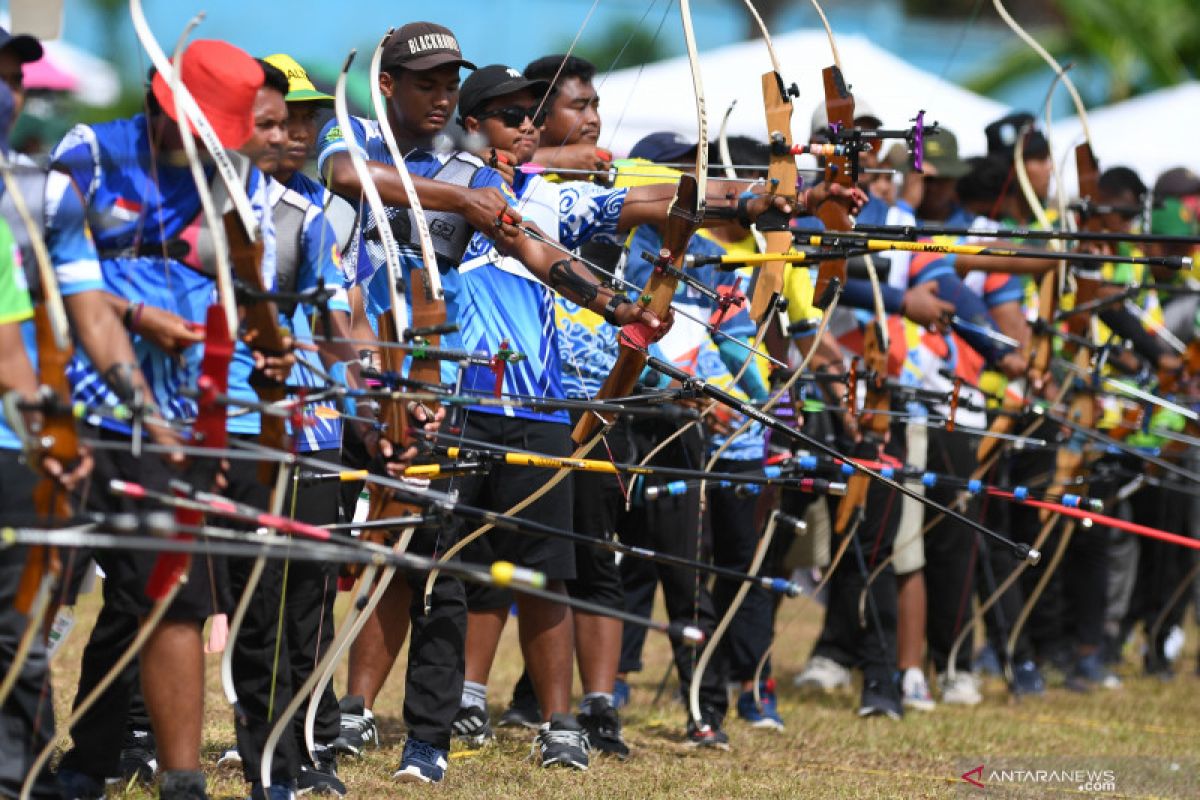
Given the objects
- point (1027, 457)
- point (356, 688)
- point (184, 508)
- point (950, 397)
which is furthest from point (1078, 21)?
point (184, 508)

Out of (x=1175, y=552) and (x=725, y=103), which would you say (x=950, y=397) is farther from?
(x=725, y=103)

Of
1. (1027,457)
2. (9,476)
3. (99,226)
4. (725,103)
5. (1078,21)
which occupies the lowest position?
(1027,457)

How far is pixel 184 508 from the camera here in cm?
377

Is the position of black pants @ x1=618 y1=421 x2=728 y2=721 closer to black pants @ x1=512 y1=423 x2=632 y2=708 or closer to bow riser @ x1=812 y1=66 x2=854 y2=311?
black pants @ x1=512 y1=423 x2=632 y2=708

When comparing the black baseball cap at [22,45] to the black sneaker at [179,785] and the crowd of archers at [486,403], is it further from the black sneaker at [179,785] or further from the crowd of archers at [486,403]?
Result: the black sneaker at [179,785]

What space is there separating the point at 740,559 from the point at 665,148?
1.49 m

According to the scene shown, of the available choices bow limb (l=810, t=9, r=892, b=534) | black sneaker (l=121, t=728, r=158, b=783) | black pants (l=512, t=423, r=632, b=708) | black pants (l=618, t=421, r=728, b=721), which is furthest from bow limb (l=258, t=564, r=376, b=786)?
black pants (l=618, t=421, r=728, b=721)

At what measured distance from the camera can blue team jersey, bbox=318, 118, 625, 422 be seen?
5.10 meters

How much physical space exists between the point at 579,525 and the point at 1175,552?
4.71 meters

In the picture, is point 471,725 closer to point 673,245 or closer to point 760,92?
point 673,245

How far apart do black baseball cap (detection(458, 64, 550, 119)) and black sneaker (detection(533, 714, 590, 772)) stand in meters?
1.83

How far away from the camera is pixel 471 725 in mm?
5777

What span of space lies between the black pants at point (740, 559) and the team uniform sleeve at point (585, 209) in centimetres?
143

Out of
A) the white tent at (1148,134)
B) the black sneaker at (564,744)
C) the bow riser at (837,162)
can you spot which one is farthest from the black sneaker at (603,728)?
the white tent at (1148,134)
